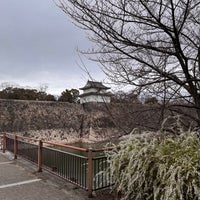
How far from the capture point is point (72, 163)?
468 cm

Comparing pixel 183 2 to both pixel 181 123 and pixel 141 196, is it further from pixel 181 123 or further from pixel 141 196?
pixel 141 196

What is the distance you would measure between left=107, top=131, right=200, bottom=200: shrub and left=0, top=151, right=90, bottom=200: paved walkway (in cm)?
130

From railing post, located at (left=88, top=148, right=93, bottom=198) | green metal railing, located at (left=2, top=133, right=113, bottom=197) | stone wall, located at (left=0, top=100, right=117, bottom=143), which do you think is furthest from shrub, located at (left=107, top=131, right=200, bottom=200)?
stone wall, located at (left=0, top=100, right=117, bottom=143)

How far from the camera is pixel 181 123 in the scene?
355 cm

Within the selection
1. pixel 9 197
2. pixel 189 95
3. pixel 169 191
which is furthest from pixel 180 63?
pixel 9 197

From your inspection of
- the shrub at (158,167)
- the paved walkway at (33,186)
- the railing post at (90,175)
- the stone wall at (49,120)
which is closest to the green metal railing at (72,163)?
the railing post at (90,175)

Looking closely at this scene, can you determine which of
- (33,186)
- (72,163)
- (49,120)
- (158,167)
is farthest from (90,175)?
(49,120)

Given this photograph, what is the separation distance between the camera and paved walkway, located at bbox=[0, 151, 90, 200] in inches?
165

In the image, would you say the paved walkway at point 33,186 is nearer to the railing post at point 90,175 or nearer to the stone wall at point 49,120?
the railing post at point 90,175

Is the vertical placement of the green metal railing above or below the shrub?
below

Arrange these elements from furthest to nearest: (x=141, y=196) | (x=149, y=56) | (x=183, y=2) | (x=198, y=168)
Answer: (x=149, y=56), (x=183, y=2), (x=141, y=196), (x=198, y=168)

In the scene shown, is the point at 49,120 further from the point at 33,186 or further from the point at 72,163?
the point at 72,163

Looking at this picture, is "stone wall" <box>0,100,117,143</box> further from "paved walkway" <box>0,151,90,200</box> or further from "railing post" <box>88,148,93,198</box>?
"railing post" <box>88,148,93,198</box>

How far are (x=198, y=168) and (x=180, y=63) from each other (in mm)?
1483
